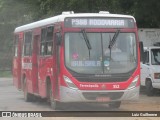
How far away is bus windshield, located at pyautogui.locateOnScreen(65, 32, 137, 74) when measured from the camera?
13539mm

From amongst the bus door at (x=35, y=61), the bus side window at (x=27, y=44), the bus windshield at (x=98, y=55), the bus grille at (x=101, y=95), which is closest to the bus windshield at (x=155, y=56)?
the bus side window at (x=27, y=44)

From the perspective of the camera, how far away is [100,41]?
13797 mm

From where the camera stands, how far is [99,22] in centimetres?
1399

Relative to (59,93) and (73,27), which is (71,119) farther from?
(73,27)

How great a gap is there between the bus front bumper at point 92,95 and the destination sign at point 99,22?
1.93 metres

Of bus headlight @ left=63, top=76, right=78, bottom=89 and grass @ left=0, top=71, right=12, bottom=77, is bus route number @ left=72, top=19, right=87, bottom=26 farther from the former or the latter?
grass @ left=0, top=71, right=12, bottom=77

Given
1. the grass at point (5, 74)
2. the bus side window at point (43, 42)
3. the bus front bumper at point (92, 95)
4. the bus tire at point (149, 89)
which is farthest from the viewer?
the grass at point (5, 74)

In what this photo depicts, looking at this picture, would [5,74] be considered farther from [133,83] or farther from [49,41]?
[133,83]

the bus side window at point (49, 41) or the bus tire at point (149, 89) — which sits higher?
the bus side window at point (49, 41)

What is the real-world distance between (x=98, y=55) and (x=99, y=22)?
1.03 metres

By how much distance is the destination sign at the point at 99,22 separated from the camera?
13891 mm

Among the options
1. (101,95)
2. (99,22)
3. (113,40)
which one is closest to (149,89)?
(113,40)

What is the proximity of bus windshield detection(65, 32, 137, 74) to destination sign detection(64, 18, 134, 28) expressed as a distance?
26 cm

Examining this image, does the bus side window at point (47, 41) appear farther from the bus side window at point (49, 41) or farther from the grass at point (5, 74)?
the grass at point (5, 74)
